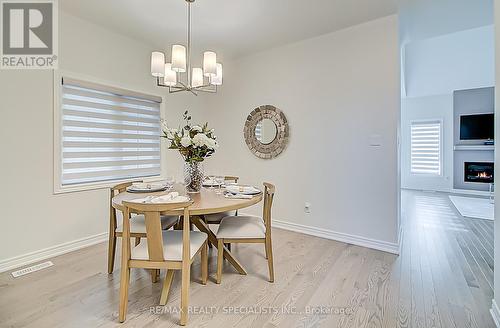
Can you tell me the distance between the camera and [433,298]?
198cm

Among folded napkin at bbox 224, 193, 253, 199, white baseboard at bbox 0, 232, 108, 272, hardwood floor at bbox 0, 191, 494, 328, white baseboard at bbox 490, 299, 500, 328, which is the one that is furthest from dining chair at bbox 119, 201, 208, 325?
white baseboard at bbox 490, 299, 500, 328

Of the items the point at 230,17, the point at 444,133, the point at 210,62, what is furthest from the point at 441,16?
the point at 444,133

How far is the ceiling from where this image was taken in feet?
8.67

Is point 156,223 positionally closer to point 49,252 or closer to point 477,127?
point 49,252

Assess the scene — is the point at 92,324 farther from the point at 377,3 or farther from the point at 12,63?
the point at 377,3

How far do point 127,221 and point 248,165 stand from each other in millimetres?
2693

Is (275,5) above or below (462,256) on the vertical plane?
above

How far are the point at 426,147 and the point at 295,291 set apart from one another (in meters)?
7.03

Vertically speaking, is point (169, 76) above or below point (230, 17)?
below

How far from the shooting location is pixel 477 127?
6367 mm

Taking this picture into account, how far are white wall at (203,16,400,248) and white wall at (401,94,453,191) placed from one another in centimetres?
536

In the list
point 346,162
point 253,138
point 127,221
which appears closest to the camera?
point 127,221

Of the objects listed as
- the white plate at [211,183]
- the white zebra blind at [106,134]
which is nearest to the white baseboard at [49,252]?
the white zebra blind at [106,134]

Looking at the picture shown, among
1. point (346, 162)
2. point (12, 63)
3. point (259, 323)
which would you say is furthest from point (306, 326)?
point (12, 63)
